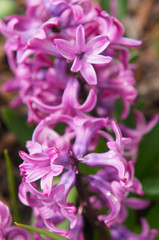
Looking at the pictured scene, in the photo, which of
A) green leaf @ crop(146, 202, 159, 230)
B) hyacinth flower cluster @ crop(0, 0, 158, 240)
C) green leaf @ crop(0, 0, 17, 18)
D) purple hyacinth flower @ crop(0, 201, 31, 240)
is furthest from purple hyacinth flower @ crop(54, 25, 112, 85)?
green leaf @ crop(0, 0, 17, 18)

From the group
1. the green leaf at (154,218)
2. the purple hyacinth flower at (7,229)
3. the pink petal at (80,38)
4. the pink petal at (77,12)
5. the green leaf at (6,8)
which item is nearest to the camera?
the pink petal at (80,38)

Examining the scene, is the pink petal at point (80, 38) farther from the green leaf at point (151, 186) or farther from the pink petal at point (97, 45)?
the green leaf at point (151, 186)

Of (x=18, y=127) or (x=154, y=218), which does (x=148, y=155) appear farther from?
(x=18, y=127)

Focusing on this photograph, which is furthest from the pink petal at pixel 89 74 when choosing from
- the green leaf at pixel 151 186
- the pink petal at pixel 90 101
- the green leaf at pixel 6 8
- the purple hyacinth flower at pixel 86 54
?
the green leaf at pixel 6 8

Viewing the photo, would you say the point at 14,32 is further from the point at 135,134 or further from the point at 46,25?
the point at 135,134

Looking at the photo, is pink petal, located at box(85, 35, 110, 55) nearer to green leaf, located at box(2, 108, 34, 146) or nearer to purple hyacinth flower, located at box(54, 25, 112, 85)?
purple hyacinth flower, located at box(54, 25, 112, 85)

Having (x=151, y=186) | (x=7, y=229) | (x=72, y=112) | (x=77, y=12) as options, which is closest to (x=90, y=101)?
(x=72, y=112)

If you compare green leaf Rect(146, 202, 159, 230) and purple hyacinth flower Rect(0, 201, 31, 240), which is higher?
purple hyacinth flower Rect(0, 201, 31, 240)

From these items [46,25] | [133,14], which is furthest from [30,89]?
[133,14]
